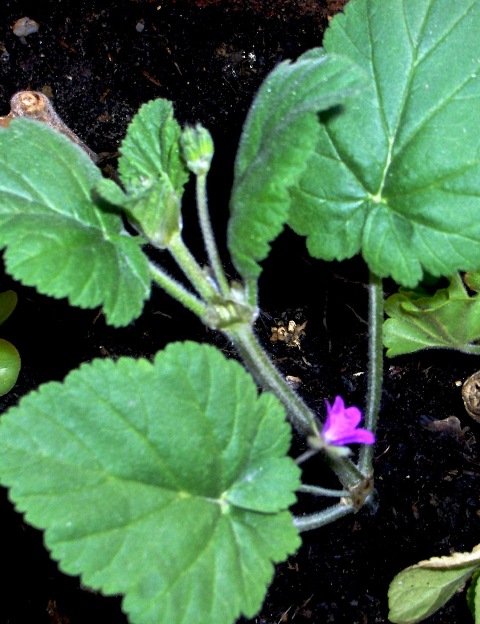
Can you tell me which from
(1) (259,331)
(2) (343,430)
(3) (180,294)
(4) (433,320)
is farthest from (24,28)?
(2) (343,430)

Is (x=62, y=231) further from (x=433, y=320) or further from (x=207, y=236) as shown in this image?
(x=433, y=320)

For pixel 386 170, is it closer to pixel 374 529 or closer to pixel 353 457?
pixel 353 457

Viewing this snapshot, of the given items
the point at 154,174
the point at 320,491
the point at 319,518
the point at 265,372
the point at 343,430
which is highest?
the point at 154,174

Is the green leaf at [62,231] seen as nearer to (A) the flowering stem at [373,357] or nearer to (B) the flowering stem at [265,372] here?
(B) the flowering stem at [265,372]

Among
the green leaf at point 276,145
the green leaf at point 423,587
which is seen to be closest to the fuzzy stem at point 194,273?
the green leaf at point 276,145

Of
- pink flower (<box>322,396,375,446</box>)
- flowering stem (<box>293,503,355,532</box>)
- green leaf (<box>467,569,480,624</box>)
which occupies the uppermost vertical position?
pink flower (<box>322,396,375,446</box>)

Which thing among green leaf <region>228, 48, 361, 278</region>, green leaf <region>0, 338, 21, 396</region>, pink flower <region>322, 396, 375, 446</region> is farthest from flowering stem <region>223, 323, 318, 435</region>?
green leaf <region>0, 338, 21, 396</region>

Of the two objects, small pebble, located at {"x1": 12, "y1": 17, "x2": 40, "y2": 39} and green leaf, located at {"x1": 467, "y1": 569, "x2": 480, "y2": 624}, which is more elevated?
small pebble, located at {"x1": 12, "y1": 17, "x2": 40, "y2": 39}

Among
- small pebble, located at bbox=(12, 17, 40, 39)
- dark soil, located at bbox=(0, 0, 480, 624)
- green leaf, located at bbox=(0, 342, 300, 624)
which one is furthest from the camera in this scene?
small pebble, located at bbox=(12, 17, 40, 39)

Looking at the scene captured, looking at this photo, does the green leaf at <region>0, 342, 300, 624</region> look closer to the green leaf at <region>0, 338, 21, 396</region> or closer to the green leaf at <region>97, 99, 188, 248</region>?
the green leaf at <region>97, 99, 188, 248</region>
